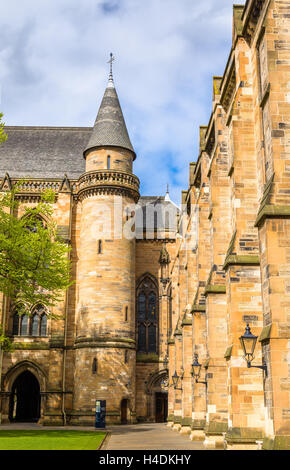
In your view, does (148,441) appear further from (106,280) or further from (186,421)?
(106,280)

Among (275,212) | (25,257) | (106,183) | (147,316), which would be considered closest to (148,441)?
(25,257)

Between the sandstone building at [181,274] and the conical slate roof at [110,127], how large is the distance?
0.11 m

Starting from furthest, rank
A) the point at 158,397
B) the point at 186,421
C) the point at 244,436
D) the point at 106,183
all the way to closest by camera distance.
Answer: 1. the point at 158,397
2. the point at 106,183
3. the point at 186,421
4. the point at 244,436

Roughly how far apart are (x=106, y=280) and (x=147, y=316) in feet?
19.6

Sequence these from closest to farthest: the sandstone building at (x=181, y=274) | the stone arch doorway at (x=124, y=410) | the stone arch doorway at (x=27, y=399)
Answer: the sandstone building at (x=181, y=274) < the stone arch doorway at (x=124, y=410) < the stone arch doorway at (x=27, y=399)

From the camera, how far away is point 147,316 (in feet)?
124

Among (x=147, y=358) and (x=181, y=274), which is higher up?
(x=181, y=274)

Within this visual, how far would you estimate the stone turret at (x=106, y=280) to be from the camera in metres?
31.6

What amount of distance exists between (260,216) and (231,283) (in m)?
3.19

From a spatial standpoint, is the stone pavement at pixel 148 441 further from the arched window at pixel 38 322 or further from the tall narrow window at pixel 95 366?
the arched window at pixel 38 322

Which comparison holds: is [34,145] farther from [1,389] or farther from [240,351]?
[240,351]

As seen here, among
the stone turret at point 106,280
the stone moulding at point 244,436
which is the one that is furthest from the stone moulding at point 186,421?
the stone moulding at point 244,436

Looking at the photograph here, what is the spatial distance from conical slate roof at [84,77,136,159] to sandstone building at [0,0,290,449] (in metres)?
0.11

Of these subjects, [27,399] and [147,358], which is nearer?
[147,358]
